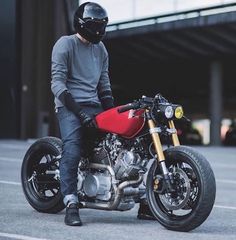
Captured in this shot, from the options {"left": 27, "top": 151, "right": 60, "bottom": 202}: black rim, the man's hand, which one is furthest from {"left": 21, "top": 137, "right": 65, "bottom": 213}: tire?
the man's hand

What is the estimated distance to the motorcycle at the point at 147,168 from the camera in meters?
4.95

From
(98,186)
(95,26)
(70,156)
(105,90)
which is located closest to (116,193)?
(98,186)

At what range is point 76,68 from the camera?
5.74 meters

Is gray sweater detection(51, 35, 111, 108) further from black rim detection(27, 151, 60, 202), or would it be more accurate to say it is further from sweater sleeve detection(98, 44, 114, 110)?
black rim detection(27, 151, 60, 202)

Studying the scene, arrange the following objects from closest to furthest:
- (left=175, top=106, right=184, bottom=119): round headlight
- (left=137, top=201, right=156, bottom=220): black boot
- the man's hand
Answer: (left=175, top=106, right=184, bottom=119): round headlight → the man's hand → (left=137, top=201, right=156, bottom=220): black boot

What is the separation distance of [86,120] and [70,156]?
14.1 inches

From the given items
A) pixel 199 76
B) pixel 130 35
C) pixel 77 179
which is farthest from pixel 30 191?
pixel 199 76

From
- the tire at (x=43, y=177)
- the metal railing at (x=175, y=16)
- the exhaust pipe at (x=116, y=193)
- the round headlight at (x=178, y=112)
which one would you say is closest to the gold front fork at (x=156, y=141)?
the round headlight at (x=178, y=112)

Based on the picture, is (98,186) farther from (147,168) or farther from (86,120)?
(86,120)

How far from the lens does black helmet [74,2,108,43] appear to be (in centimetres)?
555

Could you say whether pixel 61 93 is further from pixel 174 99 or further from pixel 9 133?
pixel 174 99

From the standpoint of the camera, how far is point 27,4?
30.1m

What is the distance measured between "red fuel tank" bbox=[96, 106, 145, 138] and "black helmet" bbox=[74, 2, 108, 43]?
29.5 inches

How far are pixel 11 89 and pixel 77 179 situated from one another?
80.7 feet
